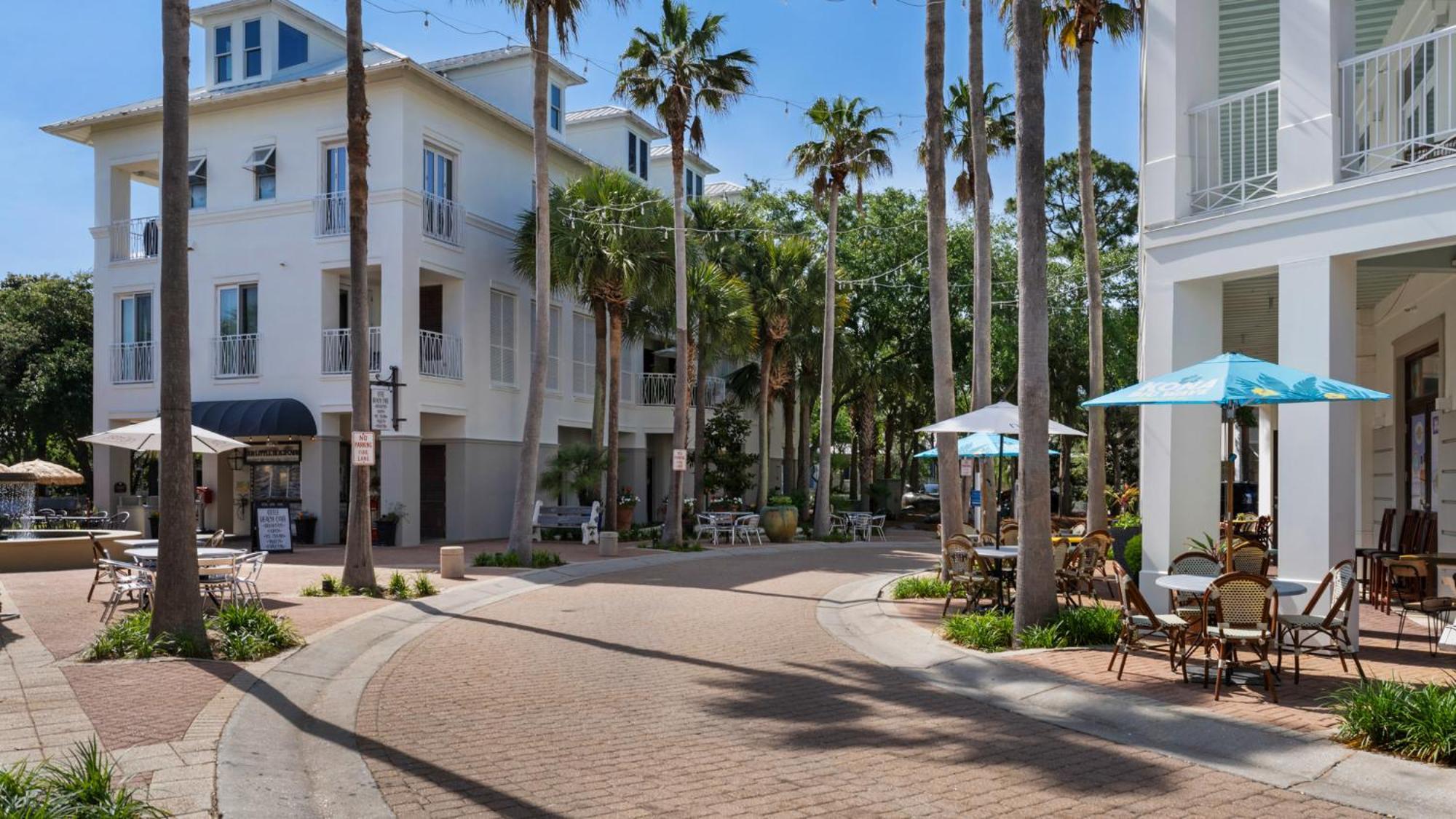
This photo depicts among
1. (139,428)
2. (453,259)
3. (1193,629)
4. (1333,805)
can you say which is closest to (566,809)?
(1333,805)

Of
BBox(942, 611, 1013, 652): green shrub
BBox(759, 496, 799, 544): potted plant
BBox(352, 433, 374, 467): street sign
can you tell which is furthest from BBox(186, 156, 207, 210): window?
BBox(942, 611, 1013, 652): green shrub

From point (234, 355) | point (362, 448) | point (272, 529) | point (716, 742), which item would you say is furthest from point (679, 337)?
point (716, 742)

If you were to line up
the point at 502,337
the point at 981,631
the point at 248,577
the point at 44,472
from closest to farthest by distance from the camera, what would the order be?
the point at 981,631 → the point at 248,577 → the point at 44,472 → the point at 502,337

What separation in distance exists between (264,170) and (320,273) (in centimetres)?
348

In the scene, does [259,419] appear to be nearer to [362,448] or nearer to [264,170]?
[264,170]

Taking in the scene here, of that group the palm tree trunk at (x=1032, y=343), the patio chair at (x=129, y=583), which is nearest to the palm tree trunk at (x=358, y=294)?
the patio chair at (x=129, y=583)

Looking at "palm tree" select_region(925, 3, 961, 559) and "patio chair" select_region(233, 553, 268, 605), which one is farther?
"palm tree" select_region(925, 3, 961, 559)

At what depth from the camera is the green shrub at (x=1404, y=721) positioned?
Answer: 6.75 metres

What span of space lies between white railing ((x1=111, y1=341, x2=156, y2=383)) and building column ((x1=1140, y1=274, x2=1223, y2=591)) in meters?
25.8

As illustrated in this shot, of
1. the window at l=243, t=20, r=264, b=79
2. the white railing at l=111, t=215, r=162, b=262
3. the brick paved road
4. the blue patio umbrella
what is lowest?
the brick paved road

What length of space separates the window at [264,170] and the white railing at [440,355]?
530cm

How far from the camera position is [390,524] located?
2553 cm

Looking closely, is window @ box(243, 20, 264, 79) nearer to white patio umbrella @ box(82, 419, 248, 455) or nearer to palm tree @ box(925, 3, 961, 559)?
white patio umbrella @ box(82, 419, 248, 455)

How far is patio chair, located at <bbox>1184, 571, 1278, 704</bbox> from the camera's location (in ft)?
28.5
